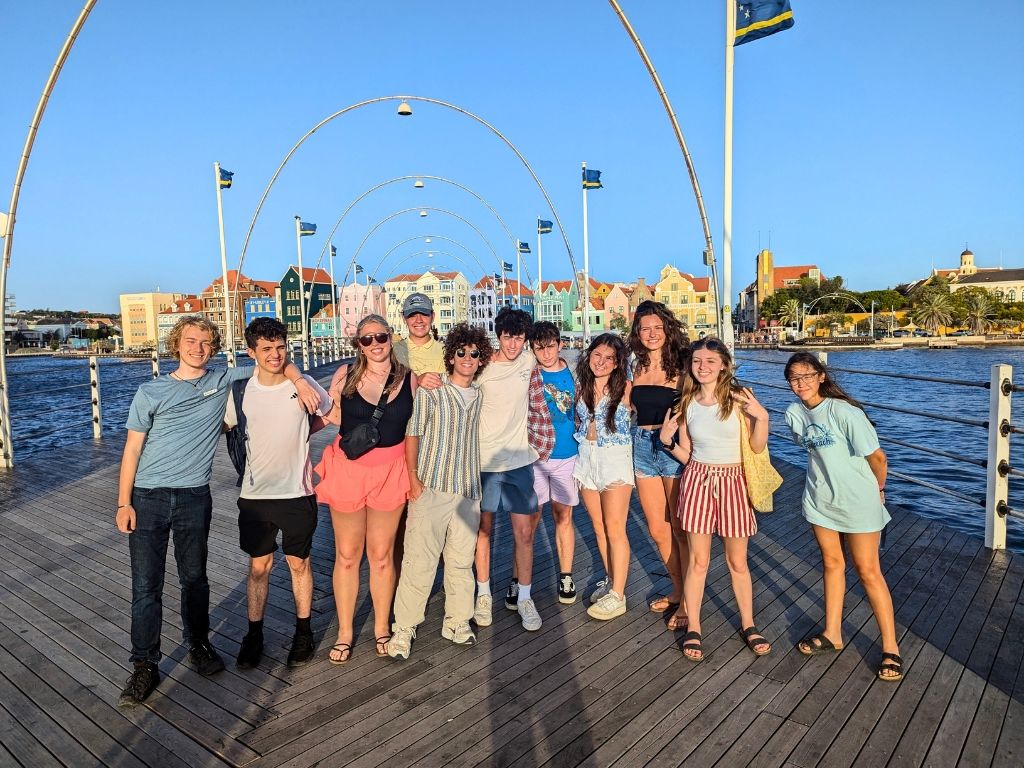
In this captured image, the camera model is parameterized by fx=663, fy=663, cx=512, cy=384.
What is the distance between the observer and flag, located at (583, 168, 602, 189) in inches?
942

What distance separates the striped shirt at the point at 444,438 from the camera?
334 centimetres

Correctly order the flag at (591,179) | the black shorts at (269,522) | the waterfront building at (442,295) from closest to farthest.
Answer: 1. the black shorts at (269,522)
2. the flag at (591,179)
3. the waterfront building at (442,295)

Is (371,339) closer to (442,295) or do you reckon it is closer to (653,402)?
(653,402)

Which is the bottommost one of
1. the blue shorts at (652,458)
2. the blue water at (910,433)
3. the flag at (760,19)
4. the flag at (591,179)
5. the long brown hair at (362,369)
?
the blue water at (910,433)

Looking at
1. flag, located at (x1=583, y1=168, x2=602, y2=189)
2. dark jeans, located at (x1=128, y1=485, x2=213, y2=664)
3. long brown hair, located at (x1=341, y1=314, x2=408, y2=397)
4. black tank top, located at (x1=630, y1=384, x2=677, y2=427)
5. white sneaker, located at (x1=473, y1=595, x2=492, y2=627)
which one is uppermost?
flag, located at (x1=583, y1=168, x2=602, y2=189)

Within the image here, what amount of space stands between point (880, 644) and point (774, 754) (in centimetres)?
119

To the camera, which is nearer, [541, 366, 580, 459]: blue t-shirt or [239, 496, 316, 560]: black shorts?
[239, 496, 316, 560]: black shorts

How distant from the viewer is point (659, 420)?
361cm

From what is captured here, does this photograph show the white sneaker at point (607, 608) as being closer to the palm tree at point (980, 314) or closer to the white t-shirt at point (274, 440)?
the white t-shirt at point (274, 440)

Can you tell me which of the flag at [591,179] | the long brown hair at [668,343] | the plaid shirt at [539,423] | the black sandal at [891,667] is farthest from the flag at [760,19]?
the flag at [591,179]

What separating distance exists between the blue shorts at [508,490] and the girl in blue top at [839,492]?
1.41m

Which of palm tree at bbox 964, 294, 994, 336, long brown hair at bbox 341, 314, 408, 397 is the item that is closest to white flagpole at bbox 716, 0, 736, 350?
long brown hair at bbox 341, 314, 408, 397

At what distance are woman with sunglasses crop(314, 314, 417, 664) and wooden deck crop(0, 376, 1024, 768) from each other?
0.45m

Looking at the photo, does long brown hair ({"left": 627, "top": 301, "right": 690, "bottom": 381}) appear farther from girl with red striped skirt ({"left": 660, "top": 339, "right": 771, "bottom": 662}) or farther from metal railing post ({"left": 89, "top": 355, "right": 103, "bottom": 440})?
metal railing post ({"left": 89, "top": 355, "right": 103, "bottom": 440})
